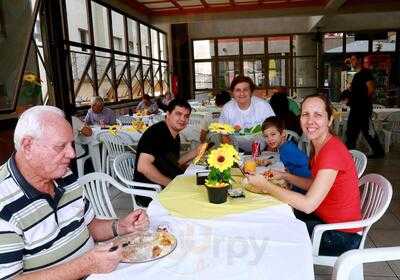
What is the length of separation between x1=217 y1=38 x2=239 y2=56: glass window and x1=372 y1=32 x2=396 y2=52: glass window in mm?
4300

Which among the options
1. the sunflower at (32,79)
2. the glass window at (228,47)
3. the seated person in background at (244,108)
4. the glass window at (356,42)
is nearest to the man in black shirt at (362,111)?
the seated person in background at (244,108)

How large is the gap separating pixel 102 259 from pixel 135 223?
1.21 ft

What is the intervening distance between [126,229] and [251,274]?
2.03ft

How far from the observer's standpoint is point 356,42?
11555mm

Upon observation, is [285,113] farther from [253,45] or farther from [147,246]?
[253,45]

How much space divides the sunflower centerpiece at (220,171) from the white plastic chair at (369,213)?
0.48m

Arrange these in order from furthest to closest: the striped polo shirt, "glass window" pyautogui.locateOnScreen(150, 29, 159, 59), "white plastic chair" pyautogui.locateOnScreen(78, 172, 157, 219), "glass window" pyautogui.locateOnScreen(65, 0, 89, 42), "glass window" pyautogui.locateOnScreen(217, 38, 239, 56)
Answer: "glass window" pyautogui.locateOnScreen(217, 38, 239, 56), "glass window" pyautogui.locateOnScreen(150, 29, 159, 59), "glass window" pyautogui.locateOnScreen(65, 0, 89, 42), "white plastic chair" pyautogui.locateOnScreen(78, 172, 157, 219), the striped polo shirt

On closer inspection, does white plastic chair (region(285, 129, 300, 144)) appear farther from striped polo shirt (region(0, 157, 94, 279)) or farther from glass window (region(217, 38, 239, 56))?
glass window (region(217, 38, 239, 56))

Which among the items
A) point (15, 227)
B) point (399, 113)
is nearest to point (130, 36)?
point (399, 113)

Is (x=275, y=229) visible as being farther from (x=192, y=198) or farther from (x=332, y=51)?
(x=332, y=51)

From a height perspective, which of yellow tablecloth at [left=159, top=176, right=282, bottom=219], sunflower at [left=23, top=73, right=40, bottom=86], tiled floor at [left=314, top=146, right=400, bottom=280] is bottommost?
tiled floor at [left=314, top=146, right=400, bottom=280]

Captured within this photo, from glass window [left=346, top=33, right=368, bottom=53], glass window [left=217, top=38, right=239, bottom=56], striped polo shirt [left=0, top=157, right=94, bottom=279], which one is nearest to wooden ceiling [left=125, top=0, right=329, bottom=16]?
glass window [left=217, top=38, right=239, bottom=56]

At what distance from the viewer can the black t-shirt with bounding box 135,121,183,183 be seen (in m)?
2.48

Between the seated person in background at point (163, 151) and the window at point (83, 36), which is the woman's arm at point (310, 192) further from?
the window at point (83, 36)
